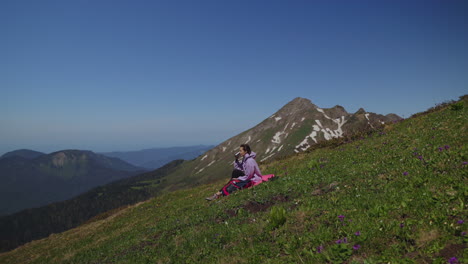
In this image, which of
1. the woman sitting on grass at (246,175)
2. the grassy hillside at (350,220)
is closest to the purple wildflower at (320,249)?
the grassy hillside at (350,220)

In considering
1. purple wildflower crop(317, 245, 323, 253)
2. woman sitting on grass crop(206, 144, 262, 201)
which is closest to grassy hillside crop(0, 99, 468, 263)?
purple wildflower crop(317, 245, 323, 253)

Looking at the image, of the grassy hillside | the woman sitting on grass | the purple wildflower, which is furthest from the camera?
the woman sitting on grass

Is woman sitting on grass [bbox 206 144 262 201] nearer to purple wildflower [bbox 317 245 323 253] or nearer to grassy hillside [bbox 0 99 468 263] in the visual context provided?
grassy hillside [bbox 0 99 468 263]

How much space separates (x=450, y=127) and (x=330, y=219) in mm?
12790

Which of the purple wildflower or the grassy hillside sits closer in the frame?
the grassy hillside

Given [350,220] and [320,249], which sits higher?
[350,220]

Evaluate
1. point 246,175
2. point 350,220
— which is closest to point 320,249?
point 350,220

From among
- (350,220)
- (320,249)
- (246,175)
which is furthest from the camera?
(246,175)

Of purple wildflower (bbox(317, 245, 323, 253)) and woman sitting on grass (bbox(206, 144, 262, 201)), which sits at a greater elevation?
woman sitting on grass (bbox(206, 144, 262, 201))

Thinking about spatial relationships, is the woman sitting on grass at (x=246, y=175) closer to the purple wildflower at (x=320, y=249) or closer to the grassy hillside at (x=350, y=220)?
the grassy hillside at (x=350, y=220)

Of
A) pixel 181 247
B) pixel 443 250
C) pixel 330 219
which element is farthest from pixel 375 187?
pixel 181 247

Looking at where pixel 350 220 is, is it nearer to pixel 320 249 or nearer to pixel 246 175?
pixel 320 249

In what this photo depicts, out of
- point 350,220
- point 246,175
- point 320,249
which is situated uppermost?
point 246,175

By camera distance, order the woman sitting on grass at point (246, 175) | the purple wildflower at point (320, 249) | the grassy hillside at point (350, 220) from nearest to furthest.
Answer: the grassy hillside at point (350, 220) < the purple wildflower at point (320, 249) < the woman sitting on grass at point (246, 175)
